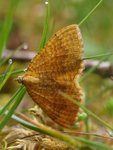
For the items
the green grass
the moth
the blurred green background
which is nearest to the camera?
the green grass

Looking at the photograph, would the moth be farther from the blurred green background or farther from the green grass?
the blurred green background

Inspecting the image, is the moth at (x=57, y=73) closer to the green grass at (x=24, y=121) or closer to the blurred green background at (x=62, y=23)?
the green grass at (x=24, y=121)

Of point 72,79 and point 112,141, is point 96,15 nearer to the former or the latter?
point 112,141

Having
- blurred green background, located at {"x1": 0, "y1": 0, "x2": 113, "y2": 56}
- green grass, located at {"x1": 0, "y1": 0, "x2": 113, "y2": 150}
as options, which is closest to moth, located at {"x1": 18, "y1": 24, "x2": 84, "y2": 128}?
green grass, located at {"x1": 0, "y1": 0, "x2": 113, "y2": 150}

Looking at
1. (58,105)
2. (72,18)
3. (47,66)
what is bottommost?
(58,105)

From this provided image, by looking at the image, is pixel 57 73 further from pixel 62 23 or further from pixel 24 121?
pixel 62 23

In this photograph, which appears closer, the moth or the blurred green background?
the moth

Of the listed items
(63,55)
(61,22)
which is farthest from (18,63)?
(63,55)

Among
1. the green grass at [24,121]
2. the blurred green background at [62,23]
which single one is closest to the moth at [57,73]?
the green grass at [24,121]
